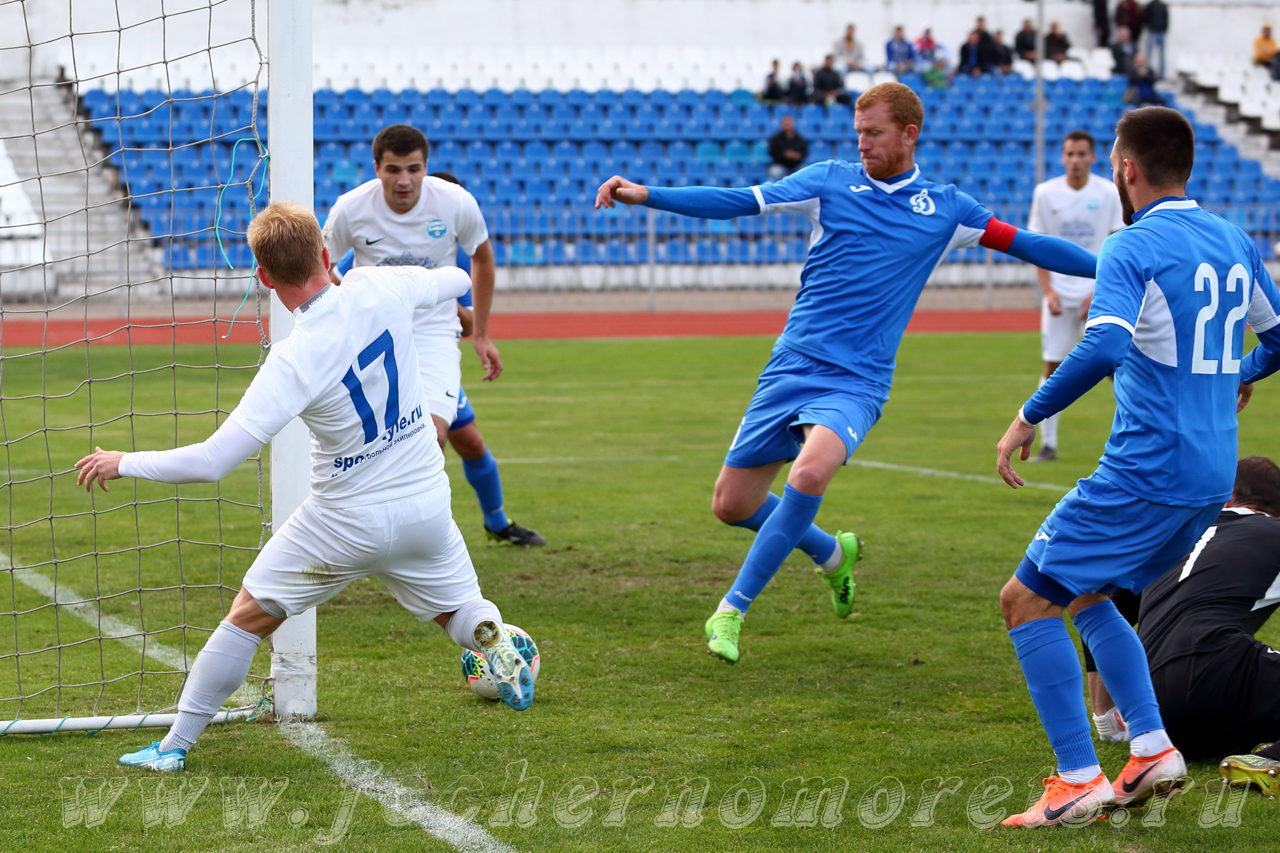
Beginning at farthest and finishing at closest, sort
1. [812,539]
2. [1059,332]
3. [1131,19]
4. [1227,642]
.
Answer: [1131,19] < [1059,332] < [812,539] < [1227,642]

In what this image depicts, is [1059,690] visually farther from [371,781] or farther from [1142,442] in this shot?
[371,781]

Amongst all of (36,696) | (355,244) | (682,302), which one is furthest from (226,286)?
(36,696)

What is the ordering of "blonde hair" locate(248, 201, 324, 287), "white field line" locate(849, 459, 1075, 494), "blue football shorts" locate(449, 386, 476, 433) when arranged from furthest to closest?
"white field line" locate(849, 459, 1075, 494), "blue football shorts" locate(449, 386, 476, 433), "blonde hair" locate(248, 201, 324, 287)

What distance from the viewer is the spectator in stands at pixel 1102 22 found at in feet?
107

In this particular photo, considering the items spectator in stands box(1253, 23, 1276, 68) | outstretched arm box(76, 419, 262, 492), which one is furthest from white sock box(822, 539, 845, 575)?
spectator in stands box(1253, 23, 1276, 68)

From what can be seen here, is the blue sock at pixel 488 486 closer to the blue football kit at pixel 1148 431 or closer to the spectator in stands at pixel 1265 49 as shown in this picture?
the blue football kit at pixel 1148 431

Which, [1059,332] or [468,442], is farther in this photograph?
[1059,332]

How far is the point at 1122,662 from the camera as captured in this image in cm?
347

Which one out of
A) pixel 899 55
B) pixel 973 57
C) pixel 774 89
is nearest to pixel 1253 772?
→ pixel 774 89

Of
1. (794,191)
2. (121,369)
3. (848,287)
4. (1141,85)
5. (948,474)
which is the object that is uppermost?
(1141,85)

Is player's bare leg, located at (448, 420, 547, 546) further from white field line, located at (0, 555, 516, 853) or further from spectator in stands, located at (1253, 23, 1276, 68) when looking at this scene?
spectator in stands, located at (1253, 23, 1276, 68)

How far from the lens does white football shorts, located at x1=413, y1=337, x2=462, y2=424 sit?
6008 mm

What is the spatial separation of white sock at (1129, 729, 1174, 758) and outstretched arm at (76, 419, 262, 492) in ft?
7.91

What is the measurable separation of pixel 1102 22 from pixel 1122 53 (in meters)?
1.70
